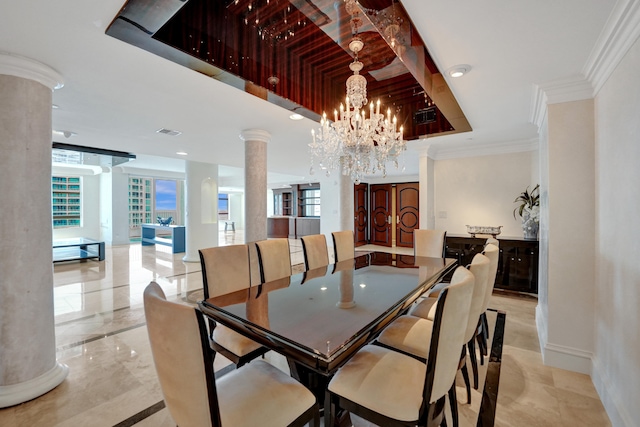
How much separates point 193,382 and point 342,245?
8.70 feet

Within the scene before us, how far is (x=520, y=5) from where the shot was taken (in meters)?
1.43

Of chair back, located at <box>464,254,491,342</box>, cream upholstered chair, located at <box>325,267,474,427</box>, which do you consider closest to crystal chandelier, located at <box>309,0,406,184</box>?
chair back, located at <box>464,254,491,342</box>

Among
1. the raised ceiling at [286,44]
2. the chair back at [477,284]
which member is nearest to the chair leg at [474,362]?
the chair back at [477,284]

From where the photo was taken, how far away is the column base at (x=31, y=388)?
1785mm

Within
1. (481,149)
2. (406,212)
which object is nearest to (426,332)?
(481,149)

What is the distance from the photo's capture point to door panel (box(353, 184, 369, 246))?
875cm

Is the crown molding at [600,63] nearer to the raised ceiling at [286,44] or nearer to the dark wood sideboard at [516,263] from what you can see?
the raised ceiling at [286,44]

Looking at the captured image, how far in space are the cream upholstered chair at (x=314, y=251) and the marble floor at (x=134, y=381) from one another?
3.13 ft

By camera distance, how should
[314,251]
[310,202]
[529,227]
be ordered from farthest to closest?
1. [310,202]
2. [529,227]
3. [314,251]

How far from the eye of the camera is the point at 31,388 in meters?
1.86

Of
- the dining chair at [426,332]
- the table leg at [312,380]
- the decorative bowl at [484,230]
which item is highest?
the decorative bowl at [484,230]

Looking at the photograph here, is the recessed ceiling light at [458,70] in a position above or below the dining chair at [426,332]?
above

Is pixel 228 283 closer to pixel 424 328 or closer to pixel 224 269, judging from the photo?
pixel 224 269

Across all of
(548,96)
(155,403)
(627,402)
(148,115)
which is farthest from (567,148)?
(148,115)
